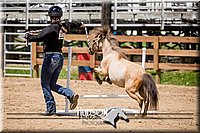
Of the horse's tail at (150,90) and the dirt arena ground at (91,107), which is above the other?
the horse's tail at (150,90)

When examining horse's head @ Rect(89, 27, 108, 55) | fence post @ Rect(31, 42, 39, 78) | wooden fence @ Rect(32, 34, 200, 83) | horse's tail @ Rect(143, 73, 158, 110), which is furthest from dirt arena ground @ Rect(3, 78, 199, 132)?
fence post @ Rect(31, 42, 39, 78)

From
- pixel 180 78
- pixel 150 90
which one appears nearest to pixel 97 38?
pixel 150 90

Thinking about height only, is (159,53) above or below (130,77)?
below

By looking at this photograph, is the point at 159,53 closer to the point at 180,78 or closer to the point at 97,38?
the point at 180,78

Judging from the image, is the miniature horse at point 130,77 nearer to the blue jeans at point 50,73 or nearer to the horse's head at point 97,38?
the horse's head at point 97,38

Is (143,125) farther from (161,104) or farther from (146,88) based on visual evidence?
(161,104)

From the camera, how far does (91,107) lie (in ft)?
32.1

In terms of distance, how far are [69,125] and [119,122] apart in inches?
33.0

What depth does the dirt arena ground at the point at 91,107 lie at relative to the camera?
760 centimetres

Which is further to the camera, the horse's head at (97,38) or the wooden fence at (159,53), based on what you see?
the wooden fence at (159,53)

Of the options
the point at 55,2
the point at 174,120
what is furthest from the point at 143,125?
the point at 55,2

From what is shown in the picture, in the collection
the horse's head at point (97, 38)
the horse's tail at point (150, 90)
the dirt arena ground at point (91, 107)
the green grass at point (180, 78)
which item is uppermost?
the horse's head at point (97, 38)

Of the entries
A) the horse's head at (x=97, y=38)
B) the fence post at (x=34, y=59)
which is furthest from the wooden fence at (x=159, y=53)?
the horse's head at (x=97, y=38)

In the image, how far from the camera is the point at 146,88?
8391 millimetres
